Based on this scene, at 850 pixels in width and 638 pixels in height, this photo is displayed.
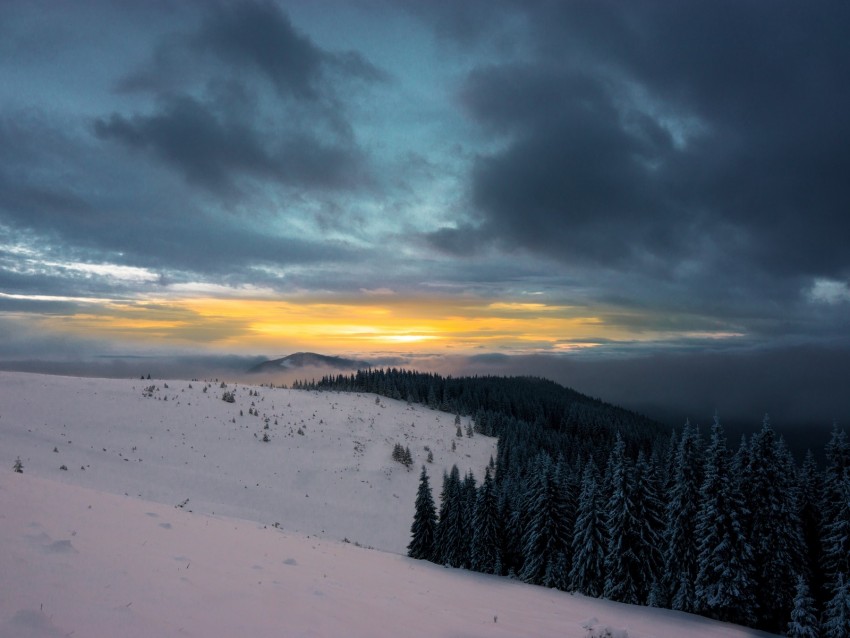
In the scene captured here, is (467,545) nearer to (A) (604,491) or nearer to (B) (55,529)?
(A) (604,491)

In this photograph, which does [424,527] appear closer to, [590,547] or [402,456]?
[590,547]

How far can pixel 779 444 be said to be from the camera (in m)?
28.5

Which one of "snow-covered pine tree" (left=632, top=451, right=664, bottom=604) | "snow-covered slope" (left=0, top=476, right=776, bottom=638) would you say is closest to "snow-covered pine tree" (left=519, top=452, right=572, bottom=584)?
"snow-covered pine tree" (left=632, top=451, right=664, bottom=604)

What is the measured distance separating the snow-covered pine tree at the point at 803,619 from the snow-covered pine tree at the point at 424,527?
25.1m

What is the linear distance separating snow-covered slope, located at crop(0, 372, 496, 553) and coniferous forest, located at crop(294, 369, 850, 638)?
13.3 m

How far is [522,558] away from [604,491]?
31.3ft

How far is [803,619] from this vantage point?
23.0 meters

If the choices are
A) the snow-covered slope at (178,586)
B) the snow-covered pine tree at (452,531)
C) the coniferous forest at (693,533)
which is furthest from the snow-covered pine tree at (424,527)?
the snow-covered slope at (178,586)

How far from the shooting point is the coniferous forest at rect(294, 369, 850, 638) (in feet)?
85.5

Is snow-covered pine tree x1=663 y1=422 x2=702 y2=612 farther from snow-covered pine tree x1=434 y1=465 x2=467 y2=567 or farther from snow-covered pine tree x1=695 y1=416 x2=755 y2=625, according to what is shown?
snow-covered pine tree x1=434 y1=465 x2=467 y2=567

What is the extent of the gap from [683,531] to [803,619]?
267 inches

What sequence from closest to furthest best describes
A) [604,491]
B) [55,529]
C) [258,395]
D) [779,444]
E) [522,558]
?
[55,529] → [779,444] → [604,491] → [522,558] → [258,395]

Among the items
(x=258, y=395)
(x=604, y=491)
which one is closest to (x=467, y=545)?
(x=604, y=491)

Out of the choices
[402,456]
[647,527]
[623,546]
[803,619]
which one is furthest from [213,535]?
[402,456]
